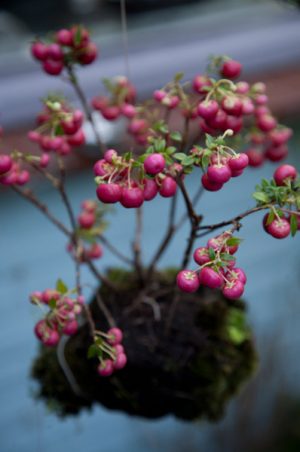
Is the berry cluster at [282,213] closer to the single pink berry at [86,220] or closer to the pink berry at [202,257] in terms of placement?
the pink berry at [202,257]

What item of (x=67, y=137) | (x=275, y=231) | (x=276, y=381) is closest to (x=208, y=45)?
(x=276, y=381)

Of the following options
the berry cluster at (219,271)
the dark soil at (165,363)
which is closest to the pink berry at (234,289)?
the berry cluster at (219,271)

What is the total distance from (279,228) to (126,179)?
150 millimetres

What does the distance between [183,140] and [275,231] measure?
219mm

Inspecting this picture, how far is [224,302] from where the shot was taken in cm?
91

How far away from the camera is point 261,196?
55 cm

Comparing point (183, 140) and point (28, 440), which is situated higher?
point (183, 140)

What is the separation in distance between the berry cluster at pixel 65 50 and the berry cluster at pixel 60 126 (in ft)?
0.18

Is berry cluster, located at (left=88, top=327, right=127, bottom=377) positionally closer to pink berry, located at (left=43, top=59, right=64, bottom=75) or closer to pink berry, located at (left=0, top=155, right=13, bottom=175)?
pink berry, located at (left=0, top=155, right=13, bottom=175)

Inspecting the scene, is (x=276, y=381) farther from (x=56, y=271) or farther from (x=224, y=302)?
(x=56, y=271)

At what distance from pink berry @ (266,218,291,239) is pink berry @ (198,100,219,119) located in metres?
0.14

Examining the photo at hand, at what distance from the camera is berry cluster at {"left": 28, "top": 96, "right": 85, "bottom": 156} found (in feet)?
2.29

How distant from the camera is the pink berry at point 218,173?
1.69 ft

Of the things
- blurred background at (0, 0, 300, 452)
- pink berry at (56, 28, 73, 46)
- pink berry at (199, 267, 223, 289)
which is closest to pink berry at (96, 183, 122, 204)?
pink berry at (199, 267, 223, 289)
